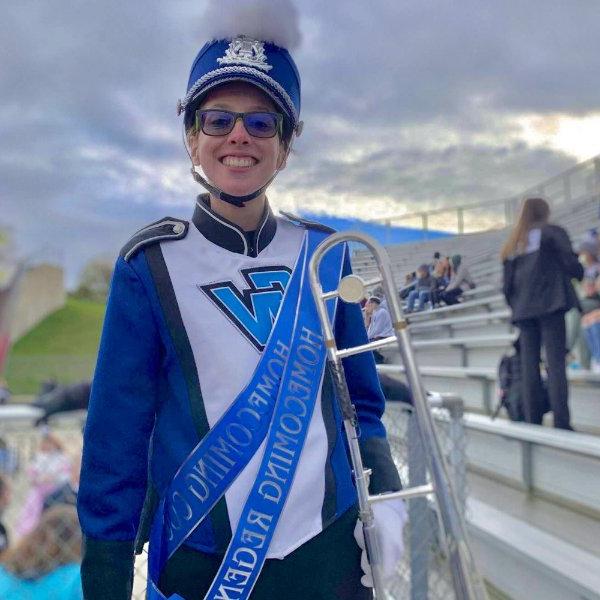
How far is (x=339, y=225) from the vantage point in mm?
876

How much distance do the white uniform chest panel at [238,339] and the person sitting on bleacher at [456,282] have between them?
19 centimetres

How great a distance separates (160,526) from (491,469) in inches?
98.2

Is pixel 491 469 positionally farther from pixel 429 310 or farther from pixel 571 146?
pixel 429 310

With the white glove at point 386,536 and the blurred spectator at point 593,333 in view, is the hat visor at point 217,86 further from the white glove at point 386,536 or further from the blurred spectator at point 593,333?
the blurred spectator at point 593,333

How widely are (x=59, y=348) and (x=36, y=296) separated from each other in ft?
0.34

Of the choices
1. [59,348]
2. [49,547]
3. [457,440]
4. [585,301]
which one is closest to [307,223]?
[59,348]

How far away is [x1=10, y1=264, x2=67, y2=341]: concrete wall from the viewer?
1184 millimetres

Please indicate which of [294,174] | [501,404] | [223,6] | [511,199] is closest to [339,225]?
Answer: [294,174]

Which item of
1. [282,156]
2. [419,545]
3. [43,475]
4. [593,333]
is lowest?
[419,545]

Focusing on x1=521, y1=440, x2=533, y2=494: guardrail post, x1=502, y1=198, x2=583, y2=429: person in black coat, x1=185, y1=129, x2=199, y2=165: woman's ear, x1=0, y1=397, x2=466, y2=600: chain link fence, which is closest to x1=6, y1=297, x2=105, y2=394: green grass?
x1=0, y1=397, x2=466, y2=600: chain link fence

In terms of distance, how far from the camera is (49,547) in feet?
6.34

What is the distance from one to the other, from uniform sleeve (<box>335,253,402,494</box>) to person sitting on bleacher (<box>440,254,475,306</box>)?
0.37 feet

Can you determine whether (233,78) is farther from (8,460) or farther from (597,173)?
(597,173)

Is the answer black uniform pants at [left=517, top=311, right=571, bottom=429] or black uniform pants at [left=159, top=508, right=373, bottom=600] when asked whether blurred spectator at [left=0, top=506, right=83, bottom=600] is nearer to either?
black uniform pants at [left=159, top=508, right=373, bottom=600]
